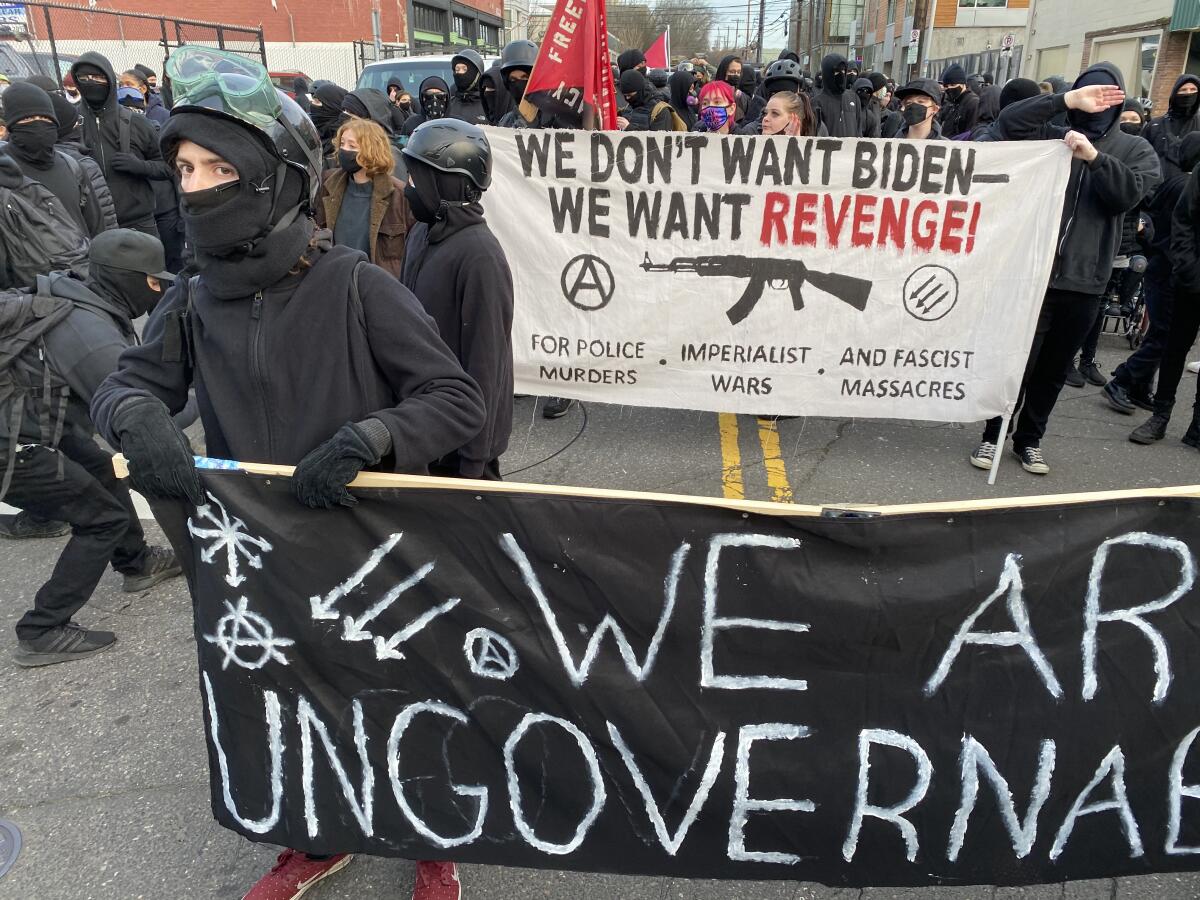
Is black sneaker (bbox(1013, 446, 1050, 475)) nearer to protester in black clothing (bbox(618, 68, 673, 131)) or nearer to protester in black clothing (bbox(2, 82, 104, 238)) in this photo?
protester in black clothing (bbox(618, 68, 673, 131))

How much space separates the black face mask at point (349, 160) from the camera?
179 inches

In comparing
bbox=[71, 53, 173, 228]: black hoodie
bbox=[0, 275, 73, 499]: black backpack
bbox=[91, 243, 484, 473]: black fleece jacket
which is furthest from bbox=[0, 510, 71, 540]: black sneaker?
bbox=[71, 53, 173, 228]: black hoodie

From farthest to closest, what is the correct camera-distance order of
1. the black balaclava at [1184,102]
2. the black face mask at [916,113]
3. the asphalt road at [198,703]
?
the black balaclava at [1184,102] → the black face mask at [916,113] → the asphalt road at [198,703]

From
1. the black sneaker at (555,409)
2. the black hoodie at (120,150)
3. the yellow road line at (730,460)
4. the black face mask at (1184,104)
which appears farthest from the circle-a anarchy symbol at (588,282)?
the black face mask at (1184,104)

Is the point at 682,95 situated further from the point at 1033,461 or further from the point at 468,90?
the point at 1033,461

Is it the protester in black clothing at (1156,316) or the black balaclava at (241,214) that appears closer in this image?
the black balaclava at (241,214)

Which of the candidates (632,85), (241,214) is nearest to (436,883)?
(241,214)

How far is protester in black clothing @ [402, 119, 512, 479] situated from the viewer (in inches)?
117

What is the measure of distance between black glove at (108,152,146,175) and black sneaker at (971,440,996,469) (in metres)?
6.82

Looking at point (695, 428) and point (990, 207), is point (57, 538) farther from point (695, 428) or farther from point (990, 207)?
point (990, 207)

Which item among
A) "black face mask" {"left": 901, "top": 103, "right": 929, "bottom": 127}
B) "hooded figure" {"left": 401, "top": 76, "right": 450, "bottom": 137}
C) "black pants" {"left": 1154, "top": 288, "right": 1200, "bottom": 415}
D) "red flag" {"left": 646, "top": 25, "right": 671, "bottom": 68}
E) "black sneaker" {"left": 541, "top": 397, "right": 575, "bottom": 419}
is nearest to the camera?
"black pants" {"left": 1154, "top": 288, "right": 1200, "bottom": 415}

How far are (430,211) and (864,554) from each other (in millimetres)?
2070

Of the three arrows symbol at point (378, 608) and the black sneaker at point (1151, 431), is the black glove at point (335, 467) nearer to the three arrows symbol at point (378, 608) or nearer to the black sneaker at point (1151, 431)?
the three arrows symbol at point (378, 608)

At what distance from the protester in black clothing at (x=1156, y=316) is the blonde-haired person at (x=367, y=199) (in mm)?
4597
